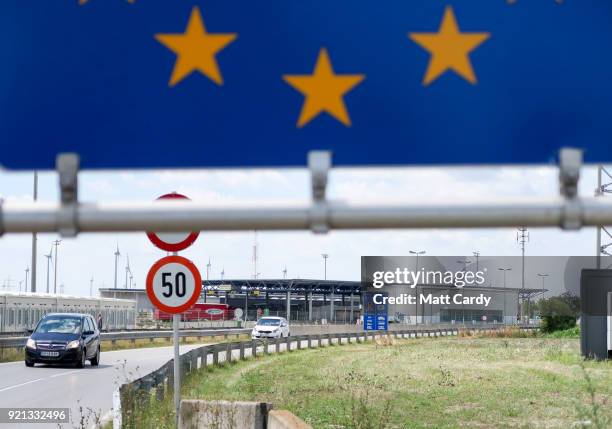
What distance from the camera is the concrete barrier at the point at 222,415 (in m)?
10.6

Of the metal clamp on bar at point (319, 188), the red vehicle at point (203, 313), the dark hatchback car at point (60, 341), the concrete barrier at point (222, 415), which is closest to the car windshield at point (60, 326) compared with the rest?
the dark hatchback car at point (60, 341)

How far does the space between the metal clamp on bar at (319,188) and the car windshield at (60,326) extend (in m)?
27.1

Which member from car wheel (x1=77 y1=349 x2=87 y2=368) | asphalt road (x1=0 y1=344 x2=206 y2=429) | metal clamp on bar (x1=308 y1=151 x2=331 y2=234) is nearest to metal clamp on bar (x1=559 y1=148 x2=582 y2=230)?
metal clamp on bar (x1=308 y1=151 x2=331 y2=234)

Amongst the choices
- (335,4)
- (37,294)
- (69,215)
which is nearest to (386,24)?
(335,4)

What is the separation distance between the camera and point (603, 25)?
3.90 meters

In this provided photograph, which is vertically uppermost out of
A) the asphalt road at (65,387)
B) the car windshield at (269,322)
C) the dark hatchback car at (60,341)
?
the dark hatchback car at (60,341)

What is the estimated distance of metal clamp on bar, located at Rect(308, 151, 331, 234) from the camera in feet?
11.7

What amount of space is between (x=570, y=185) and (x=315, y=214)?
38.2 inches

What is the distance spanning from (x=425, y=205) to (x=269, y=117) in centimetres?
76

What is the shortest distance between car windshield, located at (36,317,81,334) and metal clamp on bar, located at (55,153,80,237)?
26743mm

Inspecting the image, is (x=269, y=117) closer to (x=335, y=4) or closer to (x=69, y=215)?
(x=335, y=4)

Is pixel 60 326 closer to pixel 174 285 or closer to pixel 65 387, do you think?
pixel 65 387

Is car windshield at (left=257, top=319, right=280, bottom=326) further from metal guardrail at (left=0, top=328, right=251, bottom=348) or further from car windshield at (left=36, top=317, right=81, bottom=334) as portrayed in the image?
car windshield at (left=36, top=317, right=81, bottom=334)

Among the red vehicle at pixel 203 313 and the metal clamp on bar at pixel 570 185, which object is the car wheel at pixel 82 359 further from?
the red vehicle at pixel 203 313
